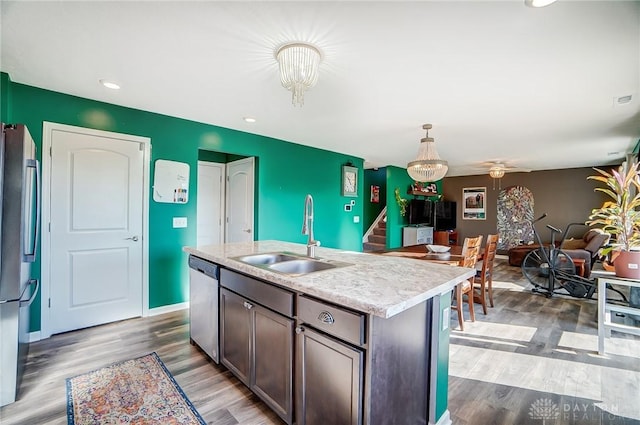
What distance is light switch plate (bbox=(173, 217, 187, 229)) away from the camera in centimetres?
347

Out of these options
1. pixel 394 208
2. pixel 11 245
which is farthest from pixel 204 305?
pixel 394 208

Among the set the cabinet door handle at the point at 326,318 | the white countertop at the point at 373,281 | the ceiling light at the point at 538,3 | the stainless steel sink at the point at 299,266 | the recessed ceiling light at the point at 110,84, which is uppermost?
the recessed ceiling light at the point at 110,84

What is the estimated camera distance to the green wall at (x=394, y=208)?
696 cm

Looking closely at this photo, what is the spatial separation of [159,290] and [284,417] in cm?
248

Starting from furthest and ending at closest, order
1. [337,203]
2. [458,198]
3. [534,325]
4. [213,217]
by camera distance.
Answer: [458,198] → [337,203] → [213,217] → [534,325]

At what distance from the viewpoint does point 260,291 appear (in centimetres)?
171

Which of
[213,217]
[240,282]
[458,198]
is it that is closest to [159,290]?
[213,217]

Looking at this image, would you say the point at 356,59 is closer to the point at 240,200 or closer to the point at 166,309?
the point at 240,200

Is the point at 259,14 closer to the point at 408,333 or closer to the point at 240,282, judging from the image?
the point at 240,282

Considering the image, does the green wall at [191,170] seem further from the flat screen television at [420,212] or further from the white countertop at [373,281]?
the flat screen television at [420,212]

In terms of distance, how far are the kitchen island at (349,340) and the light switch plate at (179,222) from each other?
75.5 inches

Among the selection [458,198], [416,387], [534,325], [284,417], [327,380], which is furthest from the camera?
[458,198]

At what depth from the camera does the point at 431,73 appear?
7.45 feet

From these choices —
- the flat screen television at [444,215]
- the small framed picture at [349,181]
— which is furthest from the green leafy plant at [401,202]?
the small framed picture at [349,181]
